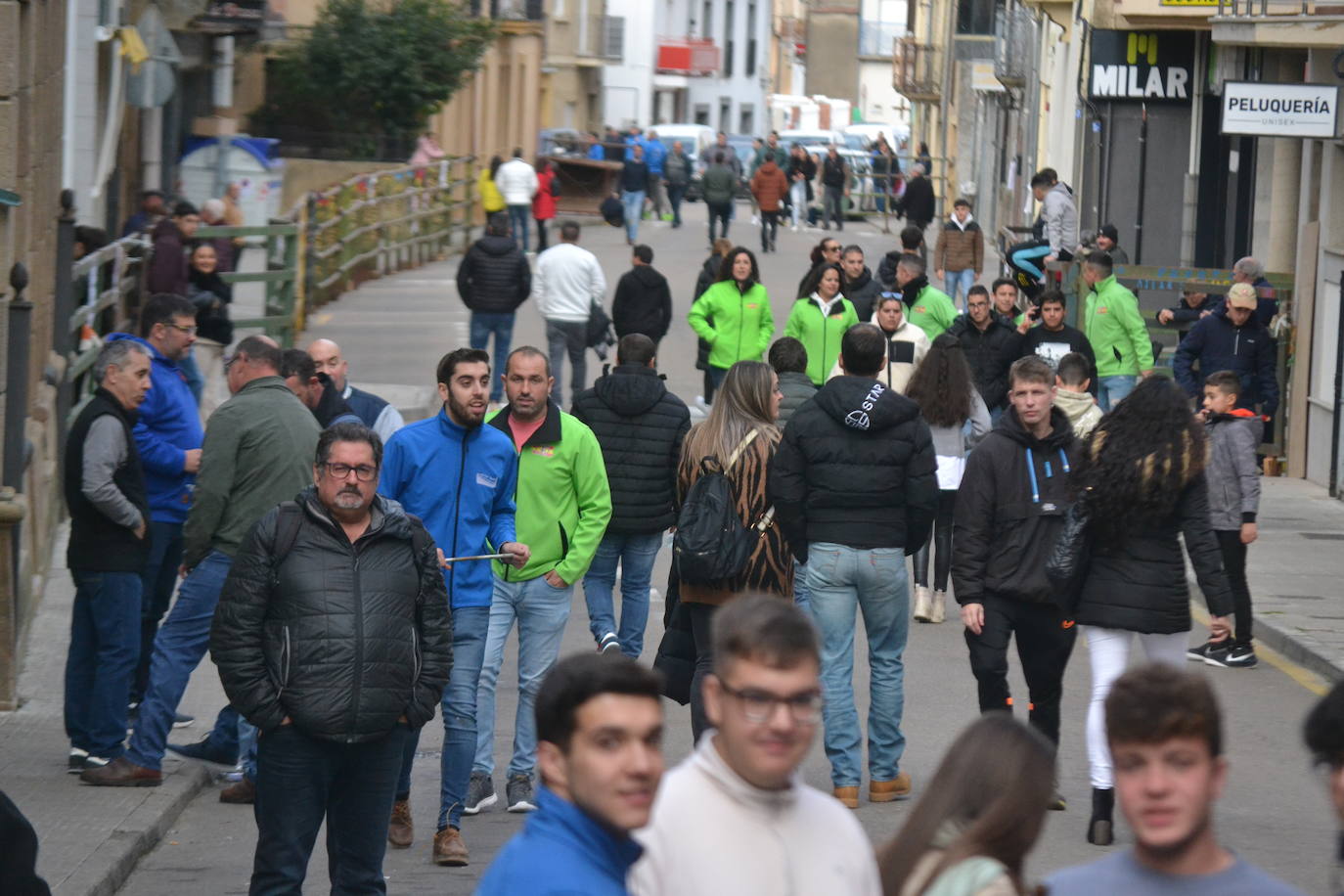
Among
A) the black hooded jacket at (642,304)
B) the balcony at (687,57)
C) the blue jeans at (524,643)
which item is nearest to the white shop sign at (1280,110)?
the black hooded jacket at (642,304)

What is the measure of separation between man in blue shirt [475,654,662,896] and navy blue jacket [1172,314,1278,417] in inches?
480

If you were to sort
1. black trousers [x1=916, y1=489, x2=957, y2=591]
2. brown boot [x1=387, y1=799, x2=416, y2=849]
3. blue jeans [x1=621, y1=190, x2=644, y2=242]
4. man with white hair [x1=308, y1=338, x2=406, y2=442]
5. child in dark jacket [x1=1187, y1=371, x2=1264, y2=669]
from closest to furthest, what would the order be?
brown boot [x1=387, y1=799, x2=416, y2=849], man with white hair [x1=308, y1=338, x2=406, y2=442], child in dark jacket [x1=1187, y1=371, x2=1264, y2=669], black trousers [x1=916, y1=489, x2=957, y2=591], blue jeans [x1=621, y1=190, x2=644, y2=242]

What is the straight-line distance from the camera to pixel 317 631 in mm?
5980

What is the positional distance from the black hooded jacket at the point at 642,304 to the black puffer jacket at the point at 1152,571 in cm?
1147

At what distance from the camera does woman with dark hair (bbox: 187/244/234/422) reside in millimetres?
16906

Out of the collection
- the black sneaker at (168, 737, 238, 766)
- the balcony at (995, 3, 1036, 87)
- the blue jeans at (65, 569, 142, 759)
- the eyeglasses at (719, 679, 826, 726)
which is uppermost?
the balcony at (995, 3, 1036, 87)

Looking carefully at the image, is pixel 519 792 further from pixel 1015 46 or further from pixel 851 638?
pixel 1015 46

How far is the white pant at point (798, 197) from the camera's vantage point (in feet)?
145

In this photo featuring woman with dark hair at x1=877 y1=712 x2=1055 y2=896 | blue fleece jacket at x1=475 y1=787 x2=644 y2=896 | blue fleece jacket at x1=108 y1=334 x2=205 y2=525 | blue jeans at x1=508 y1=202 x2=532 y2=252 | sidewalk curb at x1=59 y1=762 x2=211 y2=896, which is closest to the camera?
blue fleece jacket at x1=475 y1=787 x2=644 y2=896

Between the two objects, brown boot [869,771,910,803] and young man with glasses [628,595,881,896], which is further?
brown boot [869,771,910,803]

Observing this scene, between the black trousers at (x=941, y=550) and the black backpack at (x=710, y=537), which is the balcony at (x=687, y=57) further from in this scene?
the black backpack at (x=710, y=537)

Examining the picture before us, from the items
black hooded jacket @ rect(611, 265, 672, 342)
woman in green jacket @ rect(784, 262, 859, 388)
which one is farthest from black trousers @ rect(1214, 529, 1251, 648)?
black hooded jacket @ rect(611, 265, 672, 342)

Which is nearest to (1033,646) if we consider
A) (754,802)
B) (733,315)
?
(754,802)

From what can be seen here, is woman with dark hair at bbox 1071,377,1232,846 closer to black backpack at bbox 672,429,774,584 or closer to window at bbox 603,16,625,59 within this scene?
black backpack at bbox 672,429,774,584
